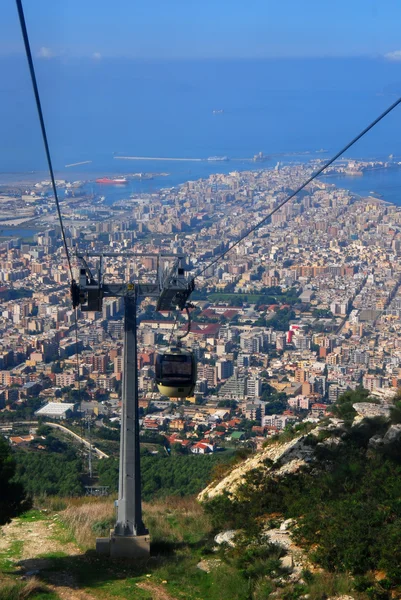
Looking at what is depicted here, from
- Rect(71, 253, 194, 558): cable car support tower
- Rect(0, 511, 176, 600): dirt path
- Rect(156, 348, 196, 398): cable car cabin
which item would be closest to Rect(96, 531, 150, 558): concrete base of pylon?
Rect(71, 253, 194, 558): cable car support tower

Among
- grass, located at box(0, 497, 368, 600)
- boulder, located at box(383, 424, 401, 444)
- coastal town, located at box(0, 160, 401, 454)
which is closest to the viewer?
grass, located at box(0, 497, 368, 600)

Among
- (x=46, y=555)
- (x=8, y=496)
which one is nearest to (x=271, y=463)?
(x=46, y=555)

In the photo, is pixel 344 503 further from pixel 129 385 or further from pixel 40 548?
pixel 40 548

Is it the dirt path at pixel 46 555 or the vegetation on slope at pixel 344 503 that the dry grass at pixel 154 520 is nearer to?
the dirt path at pixel 46 555

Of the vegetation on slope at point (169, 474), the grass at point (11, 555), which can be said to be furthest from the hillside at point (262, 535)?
the vegetation on slope at point (169, 474)

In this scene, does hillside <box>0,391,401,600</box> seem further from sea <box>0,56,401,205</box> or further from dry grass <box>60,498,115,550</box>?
sea <box>0,56,401,205</box>

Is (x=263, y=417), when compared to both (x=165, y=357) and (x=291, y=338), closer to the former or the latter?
(x=291, y=338)

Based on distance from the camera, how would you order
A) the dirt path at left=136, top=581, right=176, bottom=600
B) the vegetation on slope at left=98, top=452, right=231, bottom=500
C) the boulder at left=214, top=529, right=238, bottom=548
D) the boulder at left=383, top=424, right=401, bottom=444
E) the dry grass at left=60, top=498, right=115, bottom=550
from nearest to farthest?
the dirt path at left=136, top=581, right=176, bottom=600
the boulder at left=214, top=529, right=238, bottom=548
the dry grass at left=60, top=498, right=115, bottom=550
the boulder at left=383, top=424, right=401, bottom=444
the vegetation on slope at left=98, top=452, right=231, bottom=500
